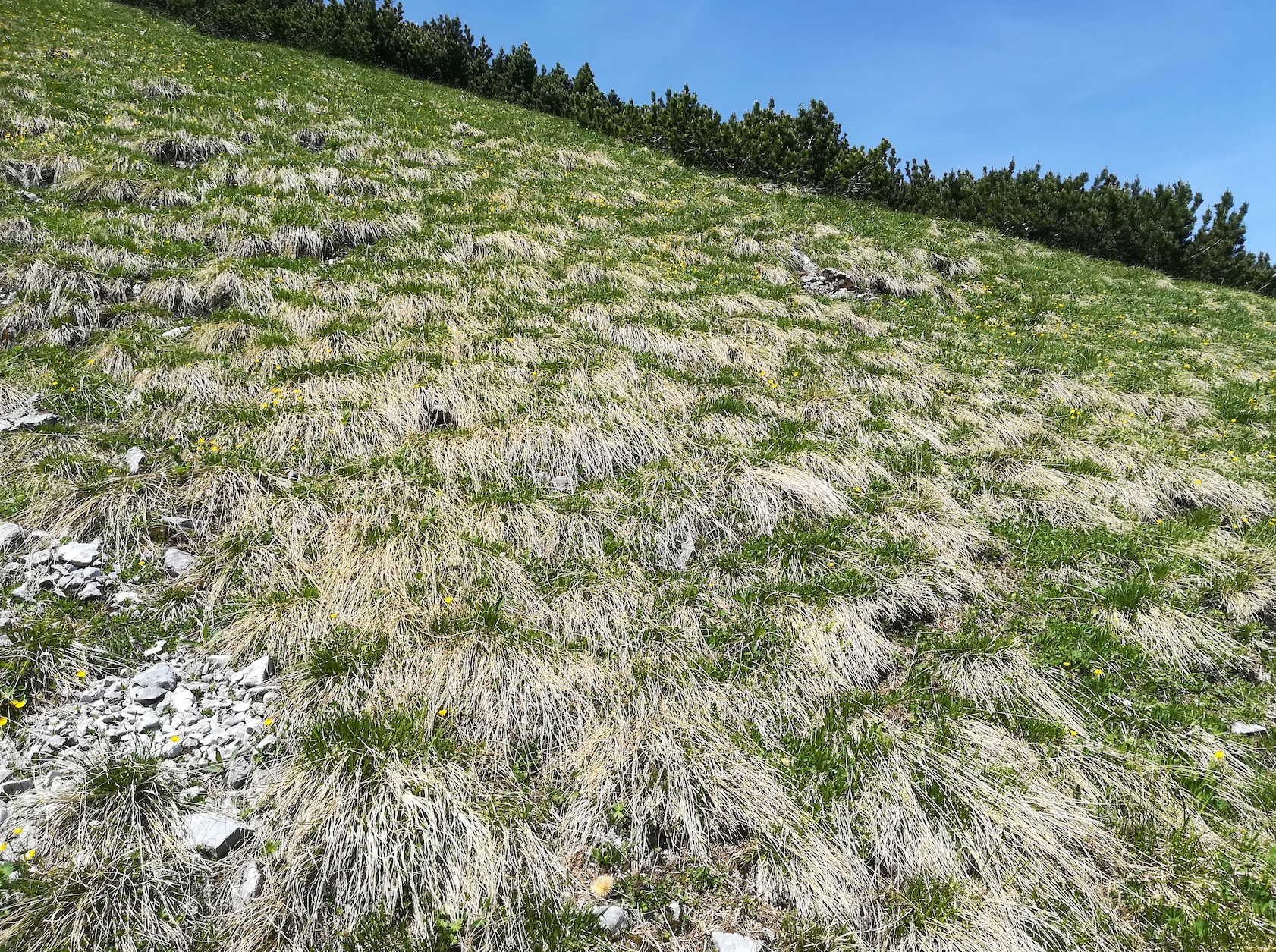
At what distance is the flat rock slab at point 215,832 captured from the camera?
10.1ft

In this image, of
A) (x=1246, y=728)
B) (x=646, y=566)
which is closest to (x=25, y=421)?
(x=646, y=566)

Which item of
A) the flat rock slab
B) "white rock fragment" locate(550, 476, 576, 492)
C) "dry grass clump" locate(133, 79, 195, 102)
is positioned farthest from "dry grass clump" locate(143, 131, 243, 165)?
the flat rock slab

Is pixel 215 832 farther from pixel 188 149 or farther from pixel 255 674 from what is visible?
pixel 188 149

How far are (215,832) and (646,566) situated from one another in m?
3.37

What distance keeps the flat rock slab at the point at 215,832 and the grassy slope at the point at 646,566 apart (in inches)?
5.8

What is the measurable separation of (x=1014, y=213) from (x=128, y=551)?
23.5 m

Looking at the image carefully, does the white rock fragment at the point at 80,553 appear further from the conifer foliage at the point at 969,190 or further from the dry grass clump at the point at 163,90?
the conifer foliage at the point at 969,190

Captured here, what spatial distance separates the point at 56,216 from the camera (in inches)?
314

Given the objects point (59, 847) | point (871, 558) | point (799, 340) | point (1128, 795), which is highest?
point (799, 340)

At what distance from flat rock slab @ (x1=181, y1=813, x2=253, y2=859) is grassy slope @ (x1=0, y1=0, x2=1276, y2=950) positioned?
0.15 m

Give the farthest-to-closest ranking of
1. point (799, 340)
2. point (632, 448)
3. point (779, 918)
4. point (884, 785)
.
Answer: point (799, 340) < point (632, 448) < point (884, 785) < point (779, 918)

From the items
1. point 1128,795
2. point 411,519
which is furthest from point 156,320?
point 1128,795

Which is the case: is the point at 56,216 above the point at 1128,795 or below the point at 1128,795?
above

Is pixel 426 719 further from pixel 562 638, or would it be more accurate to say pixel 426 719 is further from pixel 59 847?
pixel 59 847
